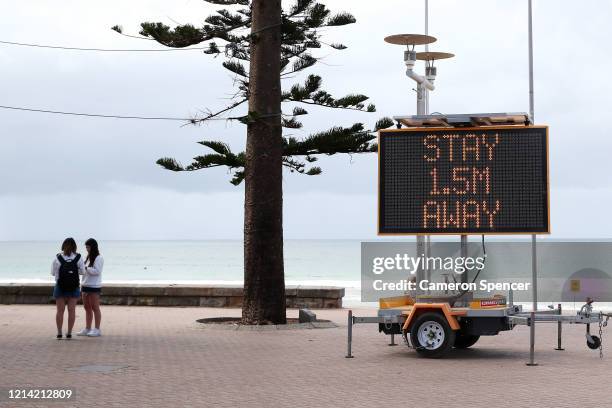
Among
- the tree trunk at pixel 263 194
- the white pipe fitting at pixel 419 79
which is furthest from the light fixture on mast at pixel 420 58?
the tree trunk at pixel 263 194

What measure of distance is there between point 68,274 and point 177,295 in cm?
942

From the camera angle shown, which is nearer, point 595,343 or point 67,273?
point 595,343

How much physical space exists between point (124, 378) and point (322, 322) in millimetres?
8307

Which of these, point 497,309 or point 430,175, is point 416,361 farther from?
point 430,175

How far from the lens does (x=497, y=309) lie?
1375cm

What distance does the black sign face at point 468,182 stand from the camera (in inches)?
542

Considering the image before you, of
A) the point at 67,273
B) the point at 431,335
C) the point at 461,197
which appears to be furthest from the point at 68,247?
the point at 461,197

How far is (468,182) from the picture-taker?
13812 mm

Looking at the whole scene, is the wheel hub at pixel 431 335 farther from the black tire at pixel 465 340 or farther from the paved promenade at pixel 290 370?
the black tire at pixel 465 340

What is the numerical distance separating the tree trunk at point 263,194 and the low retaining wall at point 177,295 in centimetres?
569

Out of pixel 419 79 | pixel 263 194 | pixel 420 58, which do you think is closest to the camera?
pixel 263 194

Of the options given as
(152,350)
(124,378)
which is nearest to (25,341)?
(152,350)

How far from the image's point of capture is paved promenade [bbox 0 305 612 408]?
9.89m

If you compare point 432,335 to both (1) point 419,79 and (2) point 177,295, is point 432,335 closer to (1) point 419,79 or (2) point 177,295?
(1) point 419,79
